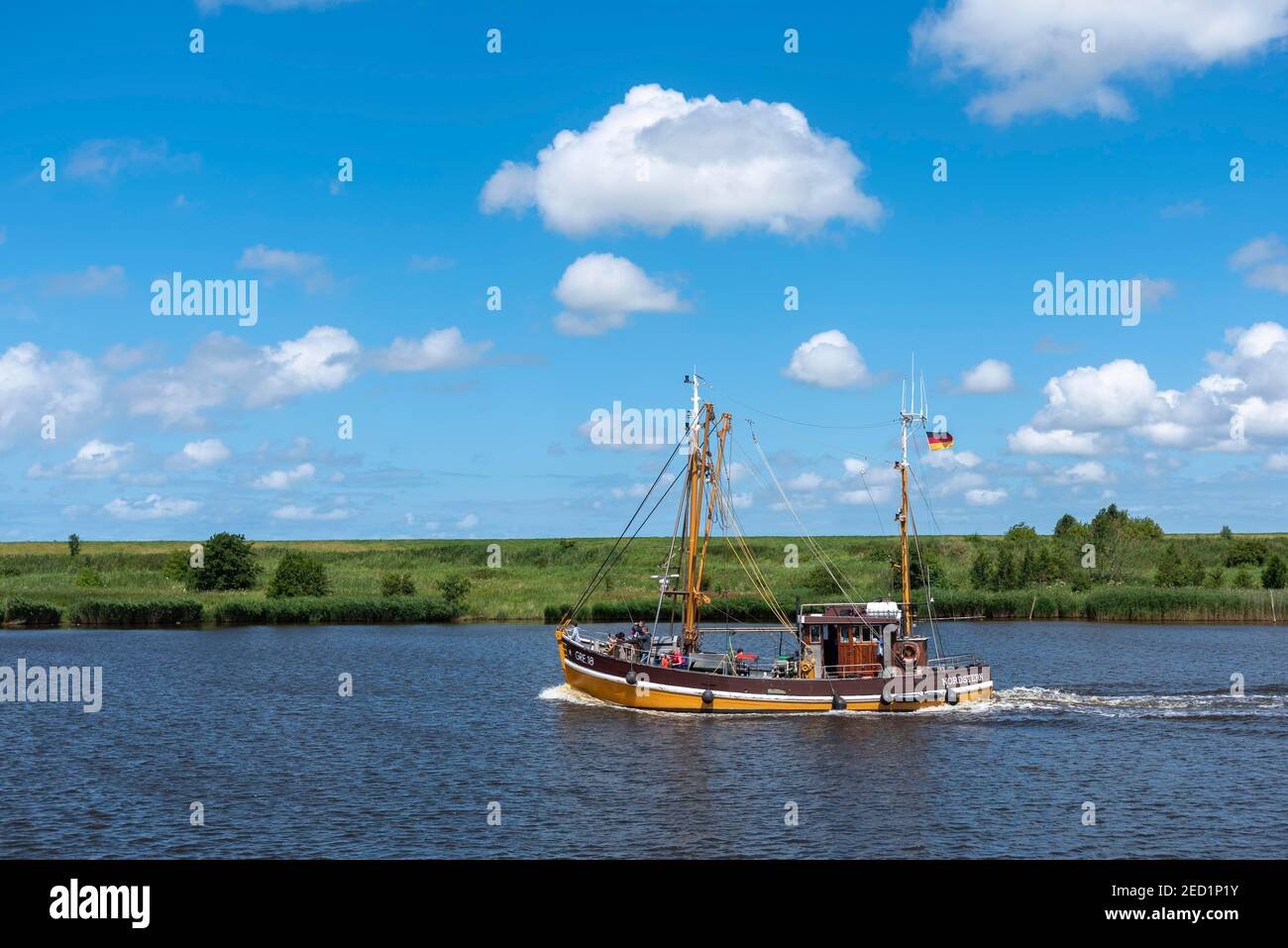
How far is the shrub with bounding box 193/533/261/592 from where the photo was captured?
136250 mm

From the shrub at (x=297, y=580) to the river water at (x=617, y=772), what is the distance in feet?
162

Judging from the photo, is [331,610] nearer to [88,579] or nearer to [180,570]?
[180,570]

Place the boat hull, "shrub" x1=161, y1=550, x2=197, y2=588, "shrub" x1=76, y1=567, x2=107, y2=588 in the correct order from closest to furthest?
1. the boat hull
2. "shrub" x1=76, y1=567, x2=107, y2=588
3. "shrub" x1=161, y1=550, x2=197, y2=588

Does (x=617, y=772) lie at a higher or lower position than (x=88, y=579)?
lower

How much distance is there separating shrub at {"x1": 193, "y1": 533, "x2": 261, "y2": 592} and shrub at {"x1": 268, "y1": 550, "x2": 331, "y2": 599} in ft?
20.6

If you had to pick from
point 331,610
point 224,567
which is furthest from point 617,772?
point 224,567

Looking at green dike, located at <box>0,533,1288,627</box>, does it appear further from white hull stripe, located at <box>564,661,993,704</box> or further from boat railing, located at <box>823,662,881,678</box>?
white hull stripe, located at <box>564,661,993,704</box>

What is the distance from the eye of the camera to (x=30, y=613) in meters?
115

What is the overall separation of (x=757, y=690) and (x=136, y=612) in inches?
3111

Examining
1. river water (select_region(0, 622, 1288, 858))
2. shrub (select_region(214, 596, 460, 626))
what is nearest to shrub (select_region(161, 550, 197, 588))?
shrub (select_region(214, 596, 460, 626))

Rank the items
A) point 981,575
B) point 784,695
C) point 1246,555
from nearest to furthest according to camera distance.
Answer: point 784,695 → point 981,575 → point 1246,555

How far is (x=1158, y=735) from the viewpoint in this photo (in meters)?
54.7

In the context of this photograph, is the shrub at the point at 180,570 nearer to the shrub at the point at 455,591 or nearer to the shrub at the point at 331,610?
the shrub at the point at 331,610
